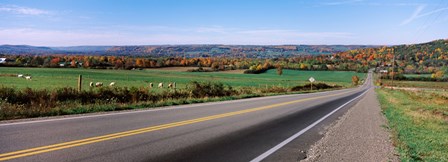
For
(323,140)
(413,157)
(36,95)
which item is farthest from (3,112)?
(413,157)

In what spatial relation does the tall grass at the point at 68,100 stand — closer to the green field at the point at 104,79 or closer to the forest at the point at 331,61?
the green field at the point at 104,79

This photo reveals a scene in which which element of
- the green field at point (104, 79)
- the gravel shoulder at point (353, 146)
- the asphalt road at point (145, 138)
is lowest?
the green field at point (104, 79)

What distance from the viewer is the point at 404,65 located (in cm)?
15800

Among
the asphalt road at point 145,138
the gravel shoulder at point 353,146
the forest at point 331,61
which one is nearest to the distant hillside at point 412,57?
the forest at point 331,61

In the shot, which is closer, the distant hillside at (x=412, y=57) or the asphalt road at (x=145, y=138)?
the asphalt road at (x=145, y=138)

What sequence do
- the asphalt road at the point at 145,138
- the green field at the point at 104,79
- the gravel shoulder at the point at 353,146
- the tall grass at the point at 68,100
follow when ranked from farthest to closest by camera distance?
the green field at the point at 104,79
the tall grass at the point at 68,100
the gravel shoulder at the point at 353,146
the asphalt road at the point at 145,138

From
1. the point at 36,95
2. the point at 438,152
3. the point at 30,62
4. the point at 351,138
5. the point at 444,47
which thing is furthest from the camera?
the point at 444,47

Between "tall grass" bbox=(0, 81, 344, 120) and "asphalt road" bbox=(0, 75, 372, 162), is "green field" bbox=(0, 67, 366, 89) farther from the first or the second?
"asphalt road" bbox=(0, 75, 372, 162)

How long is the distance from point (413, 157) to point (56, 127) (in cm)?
861

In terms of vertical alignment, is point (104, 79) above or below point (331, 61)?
below

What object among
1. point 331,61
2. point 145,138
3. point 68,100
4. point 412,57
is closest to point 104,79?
point 68,100

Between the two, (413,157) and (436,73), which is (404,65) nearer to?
(436,73)

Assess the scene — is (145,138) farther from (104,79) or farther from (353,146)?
(104,79)

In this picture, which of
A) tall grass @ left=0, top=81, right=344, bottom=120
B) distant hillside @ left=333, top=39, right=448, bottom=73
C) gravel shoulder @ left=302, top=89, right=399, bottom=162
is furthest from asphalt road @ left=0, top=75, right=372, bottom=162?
distant hillside @ left=333, top=39, right=448, bottom=73
